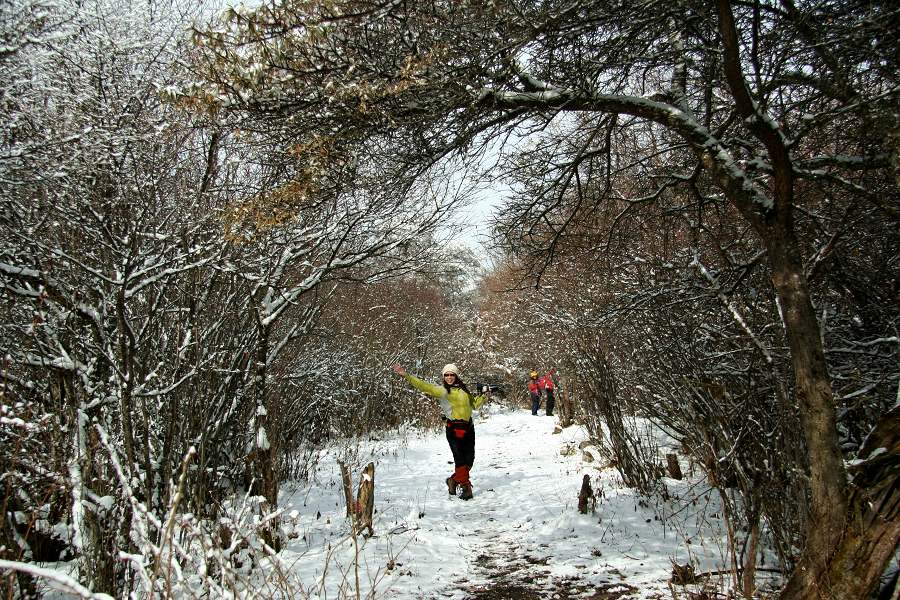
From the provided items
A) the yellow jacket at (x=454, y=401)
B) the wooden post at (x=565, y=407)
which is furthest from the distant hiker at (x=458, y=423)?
the wooden post at (x=565, y=407)

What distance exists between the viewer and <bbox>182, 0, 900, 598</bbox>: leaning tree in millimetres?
2588

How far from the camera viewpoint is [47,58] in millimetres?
4301

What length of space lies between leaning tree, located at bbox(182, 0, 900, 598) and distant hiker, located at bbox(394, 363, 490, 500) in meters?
4.02

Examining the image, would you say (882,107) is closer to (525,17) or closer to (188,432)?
(525,17)

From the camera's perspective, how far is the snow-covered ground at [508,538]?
3730 mm

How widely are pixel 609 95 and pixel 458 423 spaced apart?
4870 mm

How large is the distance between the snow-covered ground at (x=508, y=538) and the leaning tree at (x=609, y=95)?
1061 millimetres

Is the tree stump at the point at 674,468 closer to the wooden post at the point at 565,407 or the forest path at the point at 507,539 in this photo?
the forest path at the point at 507,539

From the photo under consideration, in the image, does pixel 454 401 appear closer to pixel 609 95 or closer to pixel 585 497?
pixel 585 497

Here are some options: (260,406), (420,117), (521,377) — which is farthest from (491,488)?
(521,377)

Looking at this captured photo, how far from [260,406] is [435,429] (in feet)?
38.2

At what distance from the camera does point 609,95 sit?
10.5ft

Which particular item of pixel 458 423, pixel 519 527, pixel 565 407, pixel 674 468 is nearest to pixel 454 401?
pixel 458 423

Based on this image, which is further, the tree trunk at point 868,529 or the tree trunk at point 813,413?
the tree trunk at point 813,413
